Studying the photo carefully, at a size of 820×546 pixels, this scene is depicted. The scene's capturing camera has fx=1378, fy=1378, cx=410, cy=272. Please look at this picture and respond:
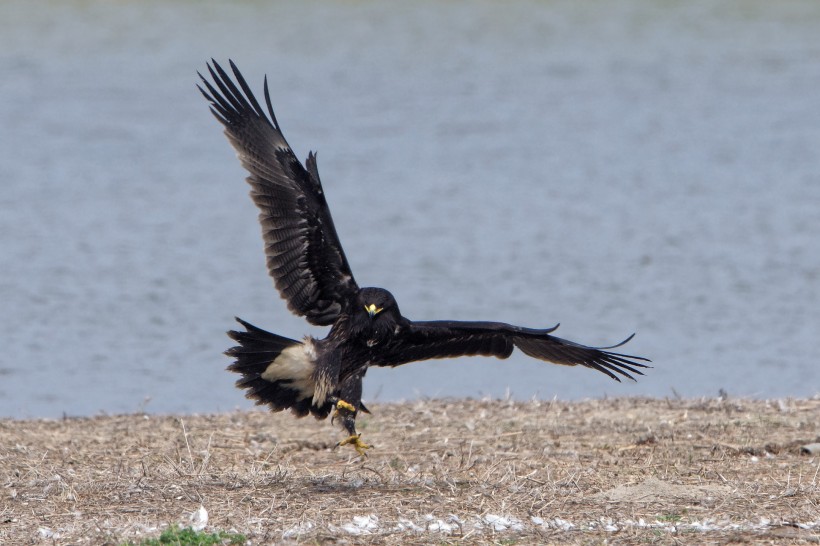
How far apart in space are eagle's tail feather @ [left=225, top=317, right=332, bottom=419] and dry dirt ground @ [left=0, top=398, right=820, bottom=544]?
1.24ft

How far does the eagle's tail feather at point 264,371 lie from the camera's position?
684cm

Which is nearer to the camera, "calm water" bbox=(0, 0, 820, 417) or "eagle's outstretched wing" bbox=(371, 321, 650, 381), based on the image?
"eagle's outstretched wing" bbox=(371, 321, 650, 381)

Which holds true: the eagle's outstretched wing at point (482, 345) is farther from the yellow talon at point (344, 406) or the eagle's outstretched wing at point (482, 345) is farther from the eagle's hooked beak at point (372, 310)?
the yellow talon at point (344, 406)

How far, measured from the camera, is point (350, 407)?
6.86m

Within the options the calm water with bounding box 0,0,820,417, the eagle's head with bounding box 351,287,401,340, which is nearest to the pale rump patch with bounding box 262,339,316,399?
the eagle's head with bounding box 351,287,401,340

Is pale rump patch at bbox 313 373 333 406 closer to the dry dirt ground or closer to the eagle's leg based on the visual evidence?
the eagle's leg

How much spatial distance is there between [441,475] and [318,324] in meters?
1.08

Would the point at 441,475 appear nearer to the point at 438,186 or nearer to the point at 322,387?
the point at 322,387

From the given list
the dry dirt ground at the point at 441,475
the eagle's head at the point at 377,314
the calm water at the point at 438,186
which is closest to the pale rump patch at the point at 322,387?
the eagle's head at the point at 377,314

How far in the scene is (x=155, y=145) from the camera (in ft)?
66.6

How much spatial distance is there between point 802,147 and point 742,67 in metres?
6.07

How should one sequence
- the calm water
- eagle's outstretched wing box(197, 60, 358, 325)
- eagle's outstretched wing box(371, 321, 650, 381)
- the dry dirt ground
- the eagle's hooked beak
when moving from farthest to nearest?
the calm water → eagle's outstretched wing box(197, 60, 358, 325) → eagle's outstretched wing box(371, 321, 650, 381) → the eagle's hooked beak → the dry dirt ground

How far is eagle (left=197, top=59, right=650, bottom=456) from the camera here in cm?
685

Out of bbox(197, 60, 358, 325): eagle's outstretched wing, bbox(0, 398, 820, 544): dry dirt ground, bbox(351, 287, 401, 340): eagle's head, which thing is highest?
bbox(197, 60, 358, 325): eagle's outstretched wing
